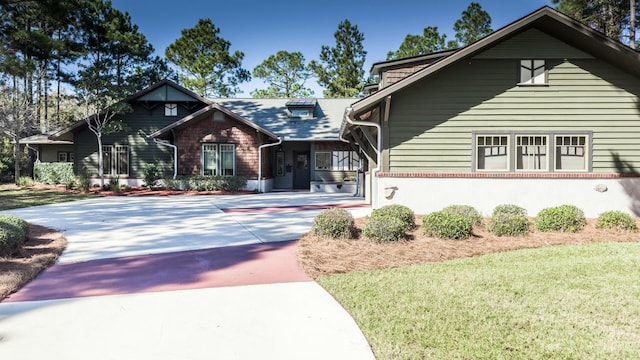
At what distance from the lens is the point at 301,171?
73.3 ft

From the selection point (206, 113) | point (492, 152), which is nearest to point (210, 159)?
point (206, 113)

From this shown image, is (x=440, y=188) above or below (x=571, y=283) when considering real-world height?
above

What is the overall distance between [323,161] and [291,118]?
358 cm

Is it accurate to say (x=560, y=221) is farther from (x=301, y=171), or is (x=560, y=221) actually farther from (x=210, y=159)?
(x=210, y=159)

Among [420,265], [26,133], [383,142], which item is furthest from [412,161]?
[26,133]

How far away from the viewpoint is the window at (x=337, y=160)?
21281 millimetres

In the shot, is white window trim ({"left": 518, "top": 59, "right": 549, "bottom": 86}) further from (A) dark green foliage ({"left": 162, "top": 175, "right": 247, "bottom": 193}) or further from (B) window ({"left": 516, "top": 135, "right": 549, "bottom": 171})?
(A) dark green foliage ({"left": 162, "top": 175, "right": 247, "bottom": 193})

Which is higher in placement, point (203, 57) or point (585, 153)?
point (203, 57)

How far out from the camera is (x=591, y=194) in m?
10.1

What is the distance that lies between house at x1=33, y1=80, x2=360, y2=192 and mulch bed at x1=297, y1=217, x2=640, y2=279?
13.1 meters

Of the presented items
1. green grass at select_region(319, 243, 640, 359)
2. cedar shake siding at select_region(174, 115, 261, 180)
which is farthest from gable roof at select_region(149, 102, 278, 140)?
green grass at select_region(319, 243, 640, 359)

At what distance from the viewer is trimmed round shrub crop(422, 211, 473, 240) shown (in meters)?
7.26

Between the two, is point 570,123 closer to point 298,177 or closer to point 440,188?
point 440,188

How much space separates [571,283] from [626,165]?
24.1 ft
